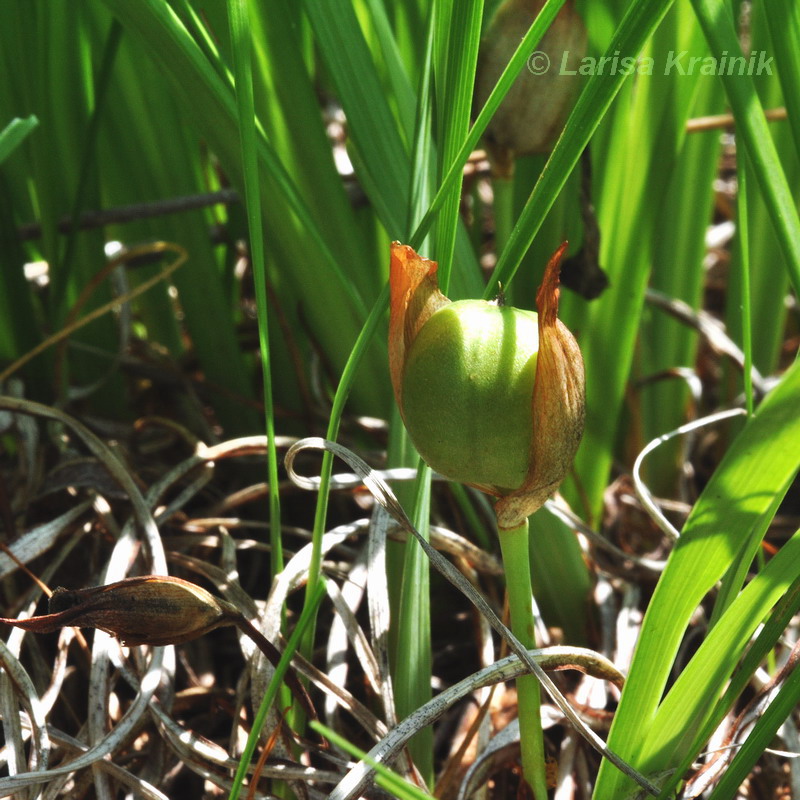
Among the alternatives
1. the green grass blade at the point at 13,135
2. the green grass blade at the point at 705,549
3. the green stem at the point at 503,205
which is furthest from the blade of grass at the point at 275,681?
the green stem at the point at 503,205

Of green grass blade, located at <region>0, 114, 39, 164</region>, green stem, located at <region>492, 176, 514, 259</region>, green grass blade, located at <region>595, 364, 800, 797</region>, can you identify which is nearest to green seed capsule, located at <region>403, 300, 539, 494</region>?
green grass blade, located at <region>595, 364, 800, 797</region>

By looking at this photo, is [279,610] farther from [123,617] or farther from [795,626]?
[795,626]

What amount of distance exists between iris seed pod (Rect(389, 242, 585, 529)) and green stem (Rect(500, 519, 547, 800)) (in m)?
0.07

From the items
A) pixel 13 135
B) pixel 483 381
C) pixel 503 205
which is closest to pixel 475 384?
pixel 483 381

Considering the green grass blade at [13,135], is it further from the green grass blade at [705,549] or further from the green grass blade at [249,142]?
the green grass blade at [705,549]

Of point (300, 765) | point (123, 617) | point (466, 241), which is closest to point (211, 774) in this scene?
point (300, 765)

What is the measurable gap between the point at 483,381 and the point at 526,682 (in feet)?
0.63

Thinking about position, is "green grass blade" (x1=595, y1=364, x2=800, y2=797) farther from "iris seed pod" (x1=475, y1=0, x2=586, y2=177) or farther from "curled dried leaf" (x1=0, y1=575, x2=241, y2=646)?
"iris seed pod" (x1=475, y1=0, x2=586, y2=177)

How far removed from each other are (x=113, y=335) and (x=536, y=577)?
546mm

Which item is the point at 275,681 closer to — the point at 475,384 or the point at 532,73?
the point at 475,384

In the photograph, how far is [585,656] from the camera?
0.53 metres

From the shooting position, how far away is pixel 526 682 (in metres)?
0.47

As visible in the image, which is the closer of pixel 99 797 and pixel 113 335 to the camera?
pixel 99 797

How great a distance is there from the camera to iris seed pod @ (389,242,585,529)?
1.20ft
